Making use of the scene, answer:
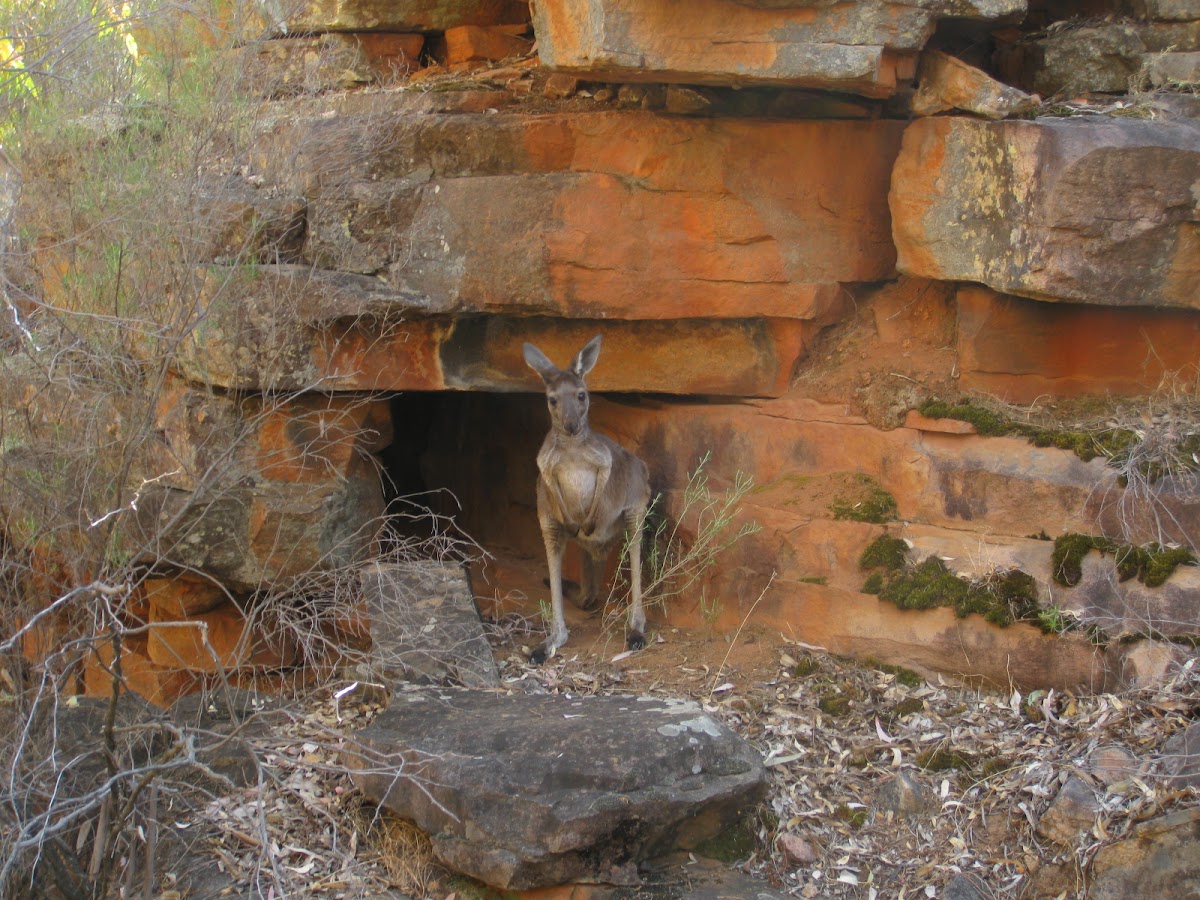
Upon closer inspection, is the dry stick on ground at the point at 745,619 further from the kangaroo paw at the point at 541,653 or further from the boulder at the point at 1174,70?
the boulder at the point at 1174,70

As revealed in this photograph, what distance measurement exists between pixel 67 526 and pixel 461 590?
2497 millimetres

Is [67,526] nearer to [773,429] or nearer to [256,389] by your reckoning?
[256,389]

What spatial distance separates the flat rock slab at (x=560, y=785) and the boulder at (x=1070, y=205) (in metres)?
3.00

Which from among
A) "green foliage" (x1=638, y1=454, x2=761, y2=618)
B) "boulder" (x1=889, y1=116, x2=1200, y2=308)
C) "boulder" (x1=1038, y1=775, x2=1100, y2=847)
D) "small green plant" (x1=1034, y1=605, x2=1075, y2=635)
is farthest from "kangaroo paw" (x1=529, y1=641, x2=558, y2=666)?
"boulder" (x1=889, y1=116, x2=1200, y2=308)

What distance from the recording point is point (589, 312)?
760cm

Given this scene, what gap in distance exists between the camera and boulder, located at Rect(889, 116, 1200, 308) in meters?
6.41

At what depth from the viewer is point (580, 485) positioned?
302 inches

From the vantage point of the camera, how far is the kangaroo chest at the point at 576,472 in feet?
25.2

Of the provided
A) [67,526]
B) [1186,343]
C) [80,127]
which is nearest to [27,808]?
[67,526]

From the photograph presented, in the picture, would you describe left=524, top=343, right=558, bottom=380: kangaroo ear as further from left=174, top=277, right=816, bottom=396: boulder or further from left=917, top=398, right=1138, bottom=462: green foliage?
left=917, top=398, right=1138, bottom=462: green foliage

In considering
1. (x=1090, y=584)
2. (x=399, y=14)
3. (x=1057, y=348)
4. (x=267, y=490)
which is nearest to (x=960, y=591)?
(x=1090, y=584)

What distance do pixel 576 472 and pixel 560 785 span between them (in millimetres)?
2589

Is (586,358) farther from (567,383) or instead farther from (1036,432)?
(1036,432)

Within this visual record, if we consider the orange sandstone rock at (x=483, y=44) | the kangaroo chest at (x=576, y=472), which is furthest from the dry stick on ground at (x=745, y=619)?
the orange sandstone rock at (x=483, y=44)
